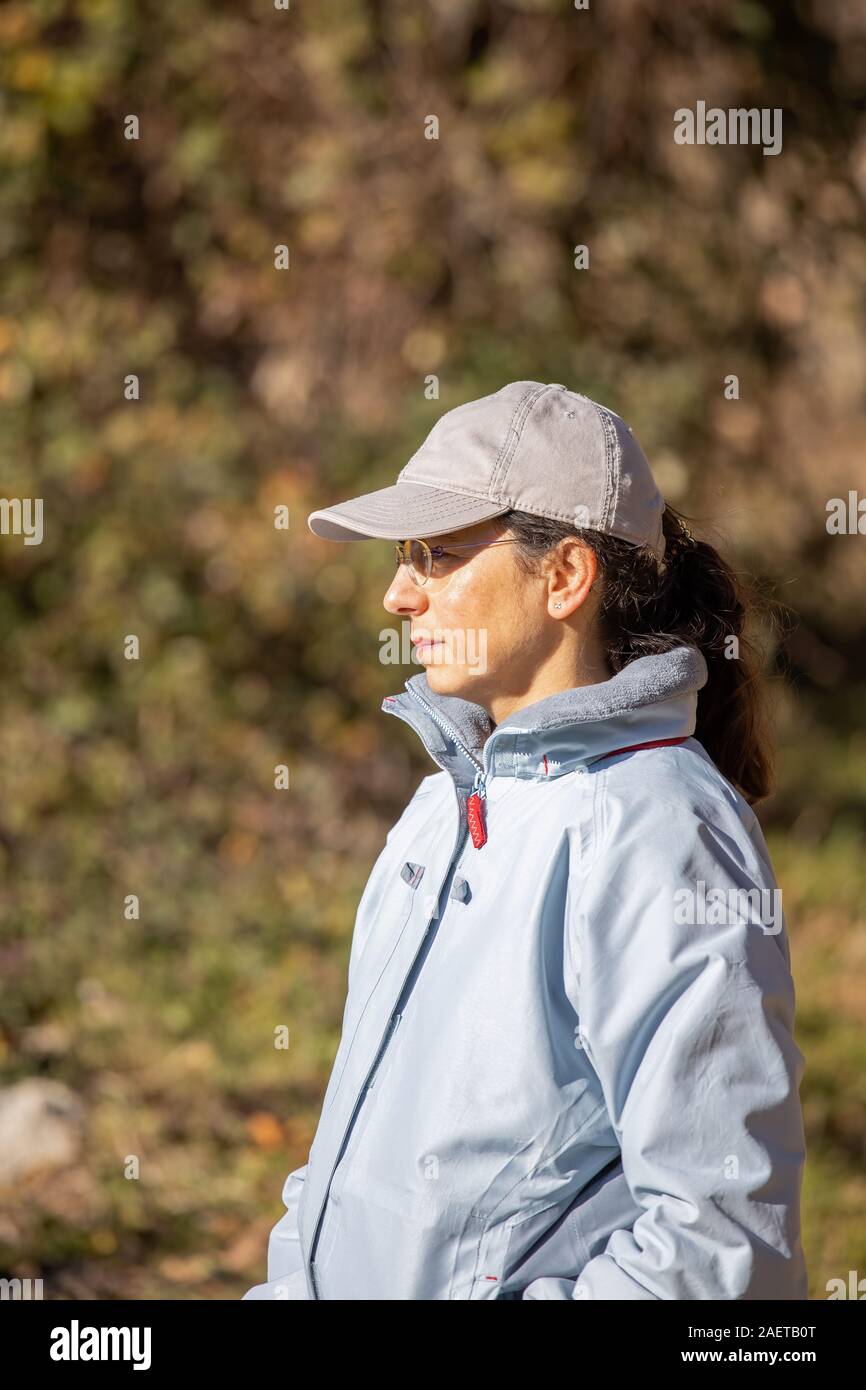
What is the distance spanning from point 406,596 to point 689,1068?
68 centimetres

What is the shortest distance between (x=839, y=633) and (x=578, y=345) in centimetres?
194

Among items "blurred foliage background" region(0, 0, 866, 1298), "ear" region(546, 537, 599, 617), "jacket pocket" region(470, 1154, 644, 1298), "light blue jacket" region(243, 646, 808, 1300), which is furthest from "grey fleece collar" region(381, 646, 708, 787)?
"blurred foliage background" region(0, 0, 866, 1298)

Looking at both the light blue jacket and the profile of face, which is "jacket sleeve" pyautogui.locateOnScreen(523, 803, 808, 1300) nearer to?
the light blue jacket

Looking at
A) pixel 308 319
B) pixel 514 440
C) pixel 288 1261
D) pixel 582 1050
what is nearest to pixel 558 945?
pixel 582 1050

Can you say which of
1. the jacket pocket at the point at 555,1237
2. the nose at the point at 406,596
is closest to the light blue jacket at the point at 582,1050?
the jacket pocket at the point at 555,1237

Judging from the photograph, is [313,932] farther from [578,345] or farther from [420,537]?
[420,537]

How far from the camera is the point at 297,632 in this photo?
18.4 feet

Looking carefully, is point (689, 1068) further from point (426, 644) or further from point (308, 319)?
point (308, 319)

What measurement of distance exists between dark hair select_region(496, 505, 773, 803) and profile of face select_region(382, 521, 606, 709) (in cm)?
2

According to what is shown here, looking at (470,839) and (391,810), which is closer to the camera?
(470,839)

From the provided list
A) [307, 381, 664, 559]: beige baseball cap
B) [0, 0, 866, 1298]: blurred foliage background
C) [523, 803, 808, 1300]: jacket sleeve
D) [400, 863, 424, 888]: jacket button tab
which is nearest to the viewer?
[523, 803, 808, 1300]: jacket sleeve

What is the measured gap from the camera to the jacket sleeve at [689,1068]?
136cm

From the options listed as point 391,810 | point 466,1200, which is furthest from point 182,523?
point 466,1200

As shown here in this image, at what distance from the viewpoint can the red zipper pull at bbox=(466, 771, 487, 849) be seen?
5.36ft
